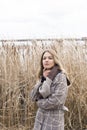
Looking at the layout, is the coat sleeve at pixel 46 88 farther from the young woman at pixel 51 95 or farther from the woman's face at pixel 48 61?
the woman's face at pixel 48 61

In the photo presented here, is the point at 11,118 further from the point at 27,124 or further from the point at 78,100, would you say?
the point at 78,100

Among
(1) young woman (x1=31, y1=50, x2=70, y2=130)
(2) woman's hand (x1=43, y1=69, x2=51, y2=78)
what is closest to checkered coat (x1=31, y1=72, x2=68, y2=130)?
(1) young woman (x1=31, y1=50, x2=70, y2=130)

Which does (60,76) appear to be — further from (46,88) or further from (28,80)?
(28,80)

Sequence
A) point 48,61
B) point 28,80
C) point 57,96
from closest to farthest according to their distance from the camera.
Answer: point 57,96 < point 48,61 < point 28,80

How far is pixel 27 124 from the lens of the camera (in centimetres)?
724

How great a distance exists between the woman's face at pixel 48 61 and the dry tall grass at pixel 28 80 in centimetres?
247

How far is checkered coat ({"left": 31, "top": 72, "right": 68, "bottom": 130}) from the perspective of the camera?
4.46 m

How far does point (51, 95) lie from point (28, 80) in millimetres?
2814

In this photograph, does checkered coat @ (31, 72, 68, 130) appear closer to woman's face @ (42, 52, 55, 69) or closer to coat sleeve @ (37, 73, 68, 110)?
coat sleeve @ (37, 73, 68, 110)

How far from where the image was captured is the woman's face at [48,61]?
15.4 feet

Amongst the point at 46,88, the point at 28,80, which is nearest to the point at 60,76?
the point at 46,88

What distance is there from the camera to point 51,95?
4516mm

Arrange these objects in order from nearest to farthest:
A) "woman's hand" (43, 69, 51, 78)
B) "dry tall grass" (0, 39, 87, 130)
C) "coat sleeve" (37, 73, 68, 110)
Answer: "coat sleeve" (37, 73, 68, 110)
"woman's hand" (43, 69, 51, 78)
"dry tall grass" (0, 39, 87, 130)

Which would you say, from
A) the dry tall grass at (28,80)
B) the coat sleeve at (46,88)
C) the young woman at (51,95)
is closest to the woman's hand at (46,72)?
the young woman at (51,95)
